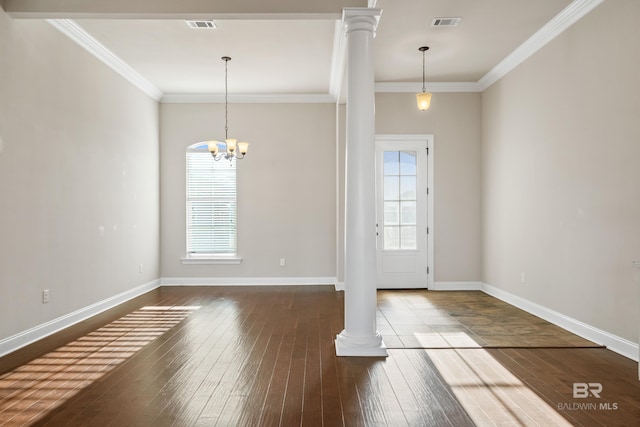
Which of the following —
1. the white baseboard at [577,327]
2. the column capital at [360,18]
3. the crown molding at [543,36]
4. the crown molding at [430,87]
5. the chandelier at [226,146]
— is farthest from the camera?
the crown molding at [430,87]

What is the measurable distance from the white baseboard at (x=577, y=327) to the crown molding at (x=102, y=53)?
6033 millimetres

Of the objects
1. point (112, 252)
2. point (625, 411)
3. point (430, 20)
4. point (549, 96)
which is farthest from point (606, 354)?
point (112, 252)

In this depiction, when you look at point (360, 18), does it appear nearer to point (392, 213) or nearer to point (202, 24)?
point (202, 24)

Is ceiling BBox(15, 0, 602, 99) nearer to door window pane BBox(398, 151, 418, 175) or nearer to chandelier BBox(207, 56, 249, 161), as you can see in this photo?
chandelier BBox(207, 56, 249, 161)

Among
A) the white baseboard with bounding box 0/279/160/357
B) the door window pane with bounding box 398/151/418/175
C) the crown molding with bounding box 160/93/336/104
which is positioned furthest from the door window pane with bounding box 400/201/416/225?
the white baseboard with bounding box 0/279/160/357

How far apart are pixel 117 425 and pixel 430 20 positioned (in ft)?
15.3

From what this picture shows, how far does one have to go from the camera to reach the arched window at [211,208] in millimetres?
8148

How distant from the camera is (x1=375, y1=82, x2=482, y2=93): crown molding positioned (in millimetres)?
Answer: 7465

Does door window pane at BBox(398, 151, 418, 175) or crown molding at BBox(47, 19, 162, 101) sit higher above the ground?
crown molding at BBox(47, 19, 162, 101)

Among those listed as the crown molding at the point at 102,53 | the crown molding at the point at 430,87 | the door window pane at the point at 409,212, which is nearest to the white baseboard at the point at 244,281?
the door window pane at the point at 409,212

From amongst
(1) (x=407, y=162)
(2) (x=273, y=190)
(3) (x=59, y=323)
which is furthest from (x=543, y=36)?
(3) (x=59, y=323)

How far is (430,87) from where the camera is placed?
297 inches

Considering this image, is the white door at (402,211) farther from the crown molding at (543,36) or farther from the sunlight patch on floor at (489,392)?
the sunlight patch on floor at (489,392)

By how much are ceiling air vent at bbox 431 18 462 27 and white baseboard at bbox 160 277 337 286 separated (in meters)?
4.38
